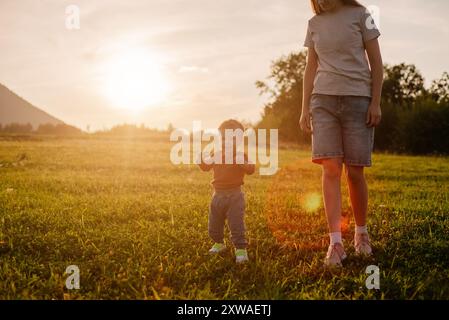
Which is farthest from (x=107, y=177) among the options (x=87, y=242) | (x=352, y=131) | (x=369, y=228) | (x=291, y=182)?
(x=352, y=131)

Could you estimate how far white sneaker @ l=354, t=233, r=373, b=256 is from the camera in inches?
167

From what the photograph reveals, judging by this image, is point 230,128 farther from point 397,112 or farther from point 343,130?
point 397,112

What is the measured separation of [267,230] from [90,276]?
220cm

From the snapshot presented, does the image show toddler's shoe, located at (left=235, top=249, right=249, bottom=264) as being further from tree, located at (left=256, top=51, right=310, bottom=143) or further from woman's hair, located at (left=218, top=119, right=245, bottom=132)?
tree, located at (left=256, top=51, right=310, bottom=143)

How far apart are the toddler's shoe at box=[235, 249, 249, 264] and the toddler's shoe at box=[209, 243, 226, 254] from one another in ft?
0.74

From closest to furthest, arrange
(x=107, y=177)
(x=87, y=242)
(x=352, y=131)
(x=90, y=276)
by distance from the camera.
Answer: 1. (x=90, y=276)
2. (x=352, y=131)
3. (x=87, y=242)
4. (x=107, y=177)

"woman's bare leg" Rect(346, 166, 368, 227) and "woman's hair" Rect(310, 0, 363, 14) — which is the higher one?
"woman's hair" Rect(310, 0, 363, 14)

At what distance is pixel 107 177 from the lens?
9672 mm

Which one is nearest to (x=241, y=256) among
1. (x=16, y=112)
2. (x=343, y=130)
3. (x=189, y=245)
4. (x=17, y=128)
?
(x=189, y=245)

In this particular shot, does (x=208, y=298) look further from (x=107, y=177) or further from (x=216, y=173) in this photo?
(x=107, y=177)

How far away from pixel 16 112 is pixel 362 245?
1958 cm

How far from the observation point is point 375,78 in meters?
4.24

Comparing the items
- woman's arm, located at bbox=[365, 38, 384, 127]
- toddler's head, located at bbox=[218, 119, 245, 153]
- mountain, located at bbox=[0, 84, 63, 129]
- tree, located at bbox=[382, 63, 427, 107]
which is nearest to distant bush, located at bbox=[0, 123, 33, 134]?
mountain, located at bbox=[0, 84, 63, 129]
